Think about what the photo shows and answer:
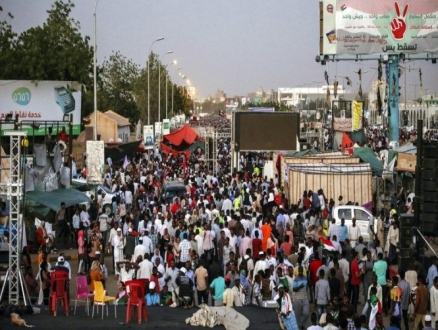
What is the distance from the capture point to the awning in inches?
993

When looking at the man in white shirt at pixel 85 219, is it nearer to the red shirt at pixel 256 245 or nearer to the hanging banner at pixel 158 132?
the red shirt at pixel 256 245

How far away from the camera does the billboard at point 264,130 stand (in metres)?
38.8

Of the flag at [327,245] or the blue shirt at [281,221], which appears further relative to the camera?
the blue shirt at [281,221]

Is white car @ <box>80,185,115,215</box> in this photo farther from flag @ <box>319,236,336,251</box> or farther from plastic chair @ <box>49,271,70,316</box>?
plastic chair @ <box>49,271,70,316</box>

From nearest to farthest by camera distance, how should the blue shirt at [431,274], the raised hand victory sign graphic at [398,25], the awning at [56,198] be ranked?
the blue shirt at [431,274], the awning at [56,198], the raised hand victory sign graphic at [398,25]

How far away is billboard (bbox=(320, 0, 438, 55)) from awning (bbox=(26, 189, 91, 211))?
23.8 m

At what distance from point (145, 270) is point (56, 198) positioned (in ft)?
29.5

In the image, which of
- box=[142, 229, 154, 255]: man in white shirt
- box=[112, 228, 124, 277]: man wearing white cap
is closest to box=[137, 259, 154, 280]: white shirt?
box=[142, 229, 154, 255]: man in white shirt

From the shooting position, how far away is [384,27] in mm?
47375

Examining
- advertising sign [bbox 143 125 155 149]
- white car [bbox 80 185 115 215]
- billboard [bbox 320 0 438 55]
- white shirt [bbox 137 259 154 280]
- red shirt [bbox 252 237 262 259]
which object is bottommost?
white shirt [bbox 137 259 154 280]

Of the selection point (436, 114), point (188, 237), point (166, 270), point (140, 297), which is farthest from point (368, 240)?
point (436, 114)

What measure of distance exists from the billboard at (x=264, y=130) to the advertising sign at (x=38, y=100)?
27.5 ft

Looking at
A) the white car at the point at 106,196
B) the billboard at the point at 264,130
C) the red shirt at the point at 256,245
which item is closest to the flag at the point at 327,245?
the red shirt at the point at 256,245

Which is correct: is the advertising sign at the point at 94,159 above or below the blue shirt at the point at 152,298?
above
